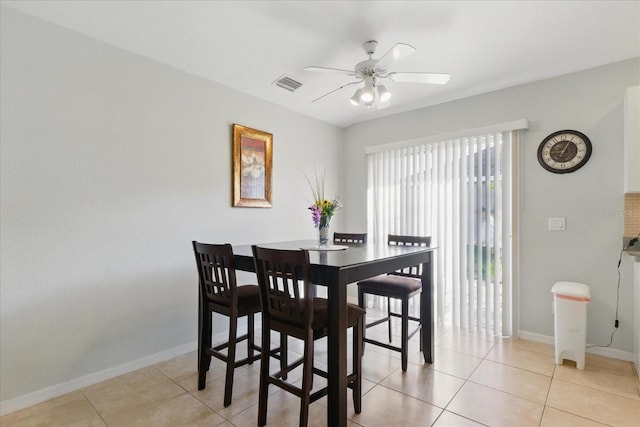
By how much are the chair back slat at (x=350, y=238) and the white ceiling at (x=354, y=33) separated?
5.22ft

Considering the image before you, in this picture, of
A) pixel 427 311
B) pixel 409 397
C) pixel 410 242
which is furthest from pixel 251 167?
pixel 409 397

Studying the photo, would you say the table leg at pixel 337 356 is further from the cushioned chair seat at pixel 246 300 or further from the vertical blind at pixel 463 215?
the vertical blind at pixel 463 215

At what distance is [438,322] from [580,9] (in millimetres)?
3002

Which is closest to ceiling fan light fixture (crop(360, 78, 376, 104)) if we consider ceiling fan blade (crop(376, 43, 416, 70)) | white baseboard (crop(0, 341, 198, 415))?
ceiling fan blade (crop(376, 43, 416, 70))

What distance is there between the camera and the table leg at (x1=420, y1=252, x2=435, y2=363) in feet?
8.27

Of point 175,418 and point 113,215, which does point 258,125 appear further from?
point 175,418

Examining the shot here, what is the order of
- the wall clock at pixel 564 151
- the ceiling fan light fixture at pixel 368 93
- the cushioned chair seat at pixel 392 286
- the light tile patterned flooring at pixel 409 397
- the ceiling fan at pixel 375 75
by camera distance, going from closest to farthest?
the light tile patterned flooring at pixel 409 397
the ceiling fan at pixel 375 75
the ceiling fan light fixture at pixel 368 93
the cushioned chair seat at pixel 392 286
the wall clock at pixel 564 151

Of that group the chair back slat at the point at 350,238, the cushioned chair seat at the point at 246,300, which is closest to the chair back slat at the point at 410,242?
the chair back slat at the point at 350,238

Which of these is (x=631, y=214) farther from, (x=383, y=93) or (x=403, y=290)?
(x=383, y=93)

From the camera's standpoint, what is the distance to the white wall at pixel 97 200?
6.51 feet

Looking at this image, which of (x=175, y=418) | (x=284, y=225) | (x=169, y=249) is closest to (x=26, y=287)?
(x=169, y=249)

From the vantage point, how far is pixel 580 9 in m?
2.01

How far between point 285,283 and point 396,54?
1638 millimetres

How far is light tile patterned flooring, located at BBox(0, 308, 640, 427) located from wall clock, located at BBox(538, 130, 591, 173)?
5.54 ft
